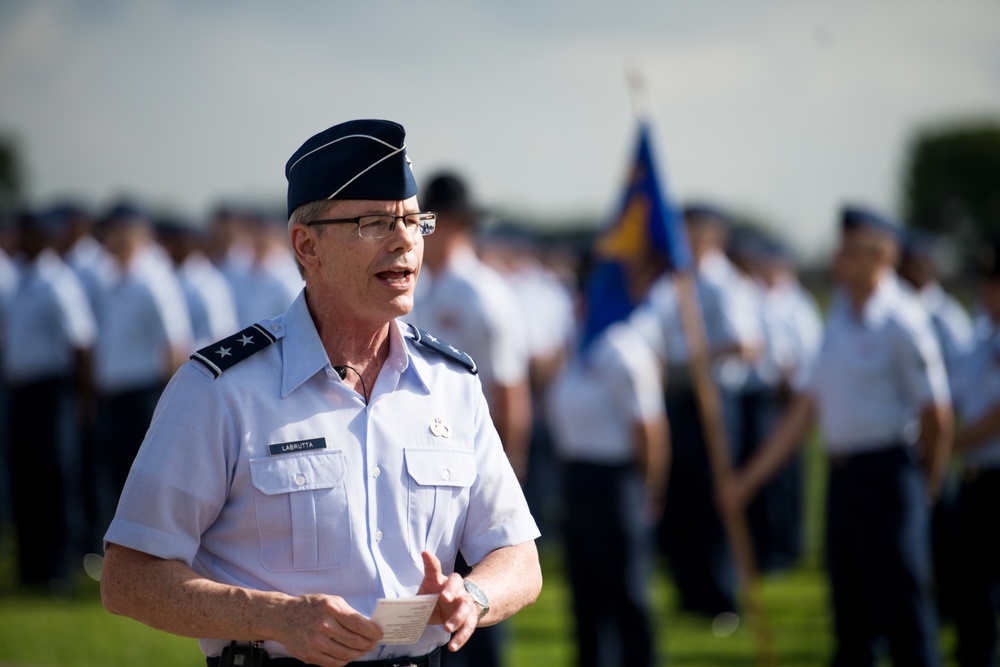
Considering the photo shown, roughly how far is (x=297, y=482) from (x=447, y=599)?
0.40 meters

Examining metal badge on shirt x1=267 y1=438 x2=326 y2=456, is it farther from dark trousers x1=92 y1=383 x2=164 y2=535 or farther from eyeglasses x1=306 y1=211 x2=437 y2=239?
dark trousers x1=92 y1=383 x2=164 y2=535

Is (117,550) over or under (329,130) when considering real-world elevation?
under

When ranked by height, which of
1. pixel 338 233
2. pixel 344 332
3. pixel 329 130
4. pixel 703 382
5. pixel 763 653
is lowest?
Answer: pixel 763 653

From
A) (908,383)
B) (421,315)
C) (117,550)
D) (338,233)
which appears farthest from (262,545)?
(908,383)

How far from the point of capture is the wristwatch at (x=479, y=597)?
251cm

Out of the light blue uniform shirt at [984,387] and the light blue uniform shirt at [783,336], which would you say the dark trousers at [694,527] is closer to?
the light blue uniform shirt at [783,336]

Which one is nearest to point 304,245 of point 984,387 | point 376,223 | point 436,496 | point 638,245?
point 376,223

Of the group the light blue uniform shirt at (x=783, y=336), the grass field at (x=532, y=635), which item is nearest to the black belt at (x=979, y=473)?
the grass field at (x=532, y=635)

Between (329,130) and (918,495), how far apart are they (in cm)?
440

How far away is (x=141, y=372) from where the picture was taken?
918 cm

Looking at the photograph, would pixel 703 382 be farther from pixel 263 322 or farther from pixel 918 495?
pixel 263 322

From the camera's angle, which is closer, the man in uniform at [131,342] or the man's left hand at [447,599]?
the man's left hand at [447,599]

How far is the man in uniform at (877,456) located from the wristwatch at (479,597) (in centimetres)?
388

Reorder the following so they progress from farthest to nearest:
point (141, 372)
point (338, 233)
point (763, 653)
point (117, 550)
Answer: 1. point (141, 372)
2. point (763, 653)
3. point (338, 233)
4. point (117, 550)
